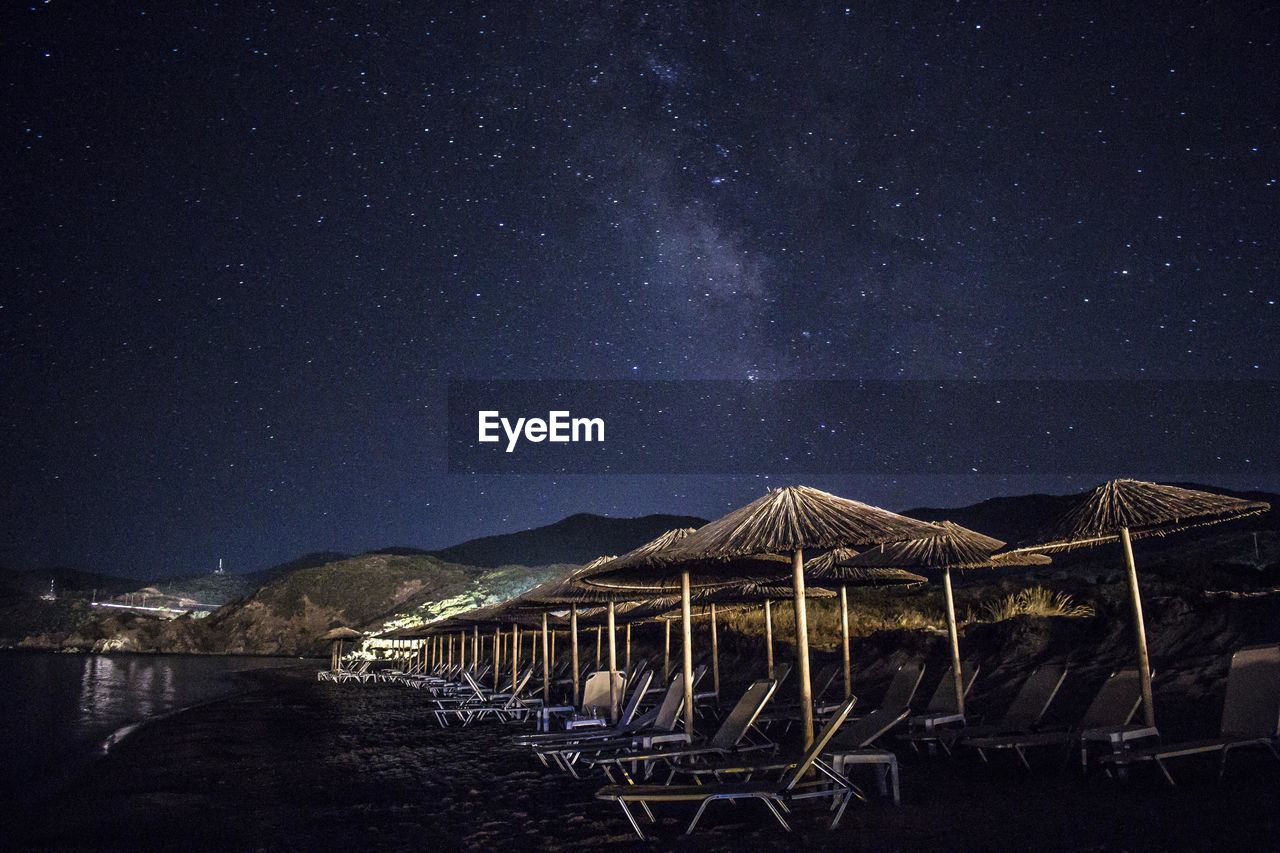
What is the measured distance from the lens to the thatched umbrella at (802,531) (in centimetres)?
606

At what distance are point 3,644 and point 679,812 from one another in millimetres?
144470

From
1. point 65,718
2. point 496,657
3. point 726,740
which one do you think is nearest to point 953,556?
point 726,740

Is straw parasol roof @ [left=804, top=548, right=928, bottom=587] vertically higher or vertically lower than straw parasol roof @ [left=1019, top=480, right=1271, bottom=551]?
lower

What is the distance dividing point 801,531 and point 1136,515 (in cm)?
340

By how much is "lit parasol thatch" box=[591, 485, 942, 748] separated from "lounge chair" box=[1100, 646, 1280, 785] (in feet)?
7.05

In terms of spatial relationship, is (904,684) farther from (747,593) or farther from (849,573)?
(747,593)

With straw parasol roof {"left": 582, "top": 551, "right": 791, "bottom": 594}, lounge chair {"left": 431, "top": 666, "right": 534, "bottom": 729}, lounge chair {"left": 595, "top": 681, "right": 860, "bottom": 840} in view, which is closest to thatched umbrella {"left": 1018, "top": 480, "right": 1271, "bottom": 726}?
straw parasol roof {"left": 582, "top": 551, "right": 791, "bottom": 594}

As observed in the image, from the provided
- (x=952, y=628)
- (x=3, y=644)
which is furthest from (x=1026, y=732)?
(x=3, y=644)

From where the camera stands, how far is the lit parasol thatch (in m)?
6.07

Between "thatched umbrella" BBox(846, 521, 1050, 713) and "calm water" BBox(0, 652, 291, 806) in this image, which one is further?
"calm water" BBox(0, 652, 291, 806)

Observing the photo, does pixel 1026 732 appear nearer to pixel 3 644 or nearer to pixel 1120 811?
pixel 1120 811

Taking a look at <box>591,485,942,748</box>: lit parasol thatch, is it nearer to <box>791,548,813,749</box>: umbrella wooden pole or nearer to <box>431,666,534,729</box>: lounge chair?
<box>791,548,813,749</box>: umbrella wooden pole

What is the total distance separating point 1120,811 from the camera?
18.0 feet

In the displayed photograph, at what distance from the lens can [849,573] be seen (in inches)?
440
